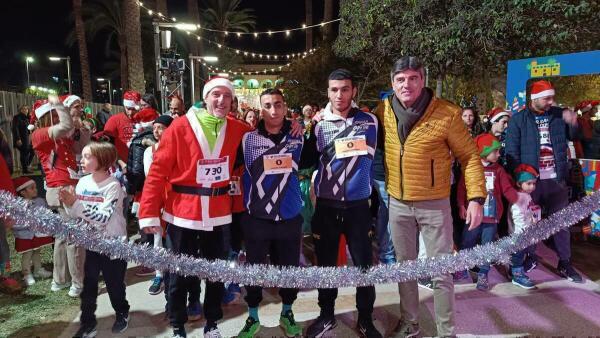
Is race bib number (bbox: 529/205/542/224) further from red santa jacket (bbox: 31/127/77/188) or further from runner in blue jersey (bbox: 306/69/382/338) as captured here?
red santa jacket (bbox: 31/127/77/188)

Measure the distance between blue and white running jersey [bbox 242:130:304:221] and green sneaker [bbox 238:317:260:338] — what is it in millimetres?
900

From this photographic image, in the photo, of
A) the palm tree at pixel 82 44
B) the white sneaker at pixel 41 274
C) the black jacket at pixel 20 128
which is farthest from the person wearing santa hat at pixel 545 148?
the palm tree at pixel 82 44

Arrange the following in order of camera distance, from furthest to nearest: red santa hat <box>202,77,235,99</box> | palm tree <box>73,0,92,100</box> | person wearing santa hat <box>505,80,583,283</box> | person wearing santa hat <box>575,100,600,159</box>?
palm tree <box>73,0,92,100</box>, person wearing santa hat <box>575,100,600,159</box>, person wearing santa hat <box>505,80,583,283</box>, red santa hat <box>202,77,235,99</box>

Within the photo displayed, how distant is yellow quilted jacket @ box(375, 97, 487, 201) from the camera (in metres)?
3.24

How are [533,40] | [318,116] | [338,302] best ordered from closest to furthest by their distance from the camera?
[318,116] < [338,302] < [533,40]

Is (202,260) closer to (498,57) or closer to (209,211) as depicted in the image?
(209,211)

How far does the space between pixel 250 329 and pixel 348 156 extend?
1.60m

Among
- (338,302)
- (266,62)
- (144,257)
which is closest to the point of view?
(144,257)

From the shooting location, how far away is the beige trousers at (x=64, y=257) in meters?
4.41

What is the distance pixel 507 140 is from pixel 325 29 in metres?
23.5

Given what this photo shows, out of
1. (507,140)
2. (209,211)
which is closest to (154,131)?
(209,211)

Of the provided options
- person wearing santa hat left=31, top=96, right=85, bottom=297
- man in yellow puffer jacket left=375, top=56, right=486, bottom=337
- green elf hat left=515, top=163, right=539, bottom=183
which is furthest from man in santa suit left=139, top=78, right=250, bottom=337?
green elf hat left=515, top=163, right=539, bottom=183

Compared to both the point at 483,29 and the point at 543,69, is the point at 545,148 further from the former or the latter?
the point at 483,29

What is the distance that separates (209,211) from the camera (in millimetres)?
3254
